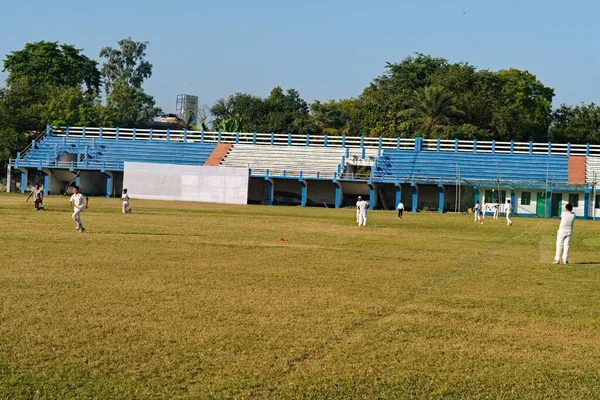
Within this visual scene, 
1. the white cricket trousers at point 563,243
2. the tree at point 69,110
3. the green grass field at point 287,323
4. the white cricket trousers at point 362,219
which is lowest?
the green grass field at point 287,323

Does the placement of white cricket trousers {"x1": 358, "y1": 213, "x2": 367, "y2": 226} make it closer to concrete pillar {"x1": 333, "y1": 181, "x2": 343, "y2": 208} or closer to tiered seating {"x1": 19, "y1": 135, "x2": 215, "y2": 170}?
concrete pillar {"x1": 333, "y1": 181, "x2": 343, "y2": 208}

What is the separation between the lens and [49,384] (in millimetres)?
8430

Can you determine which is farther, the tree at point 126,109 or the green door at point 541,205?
the tree at point 126,109

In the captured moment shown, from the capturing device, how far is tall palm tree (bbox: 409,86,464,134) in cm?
7969

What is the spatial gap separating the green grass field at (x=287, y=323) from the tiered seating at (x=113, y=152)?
47861mm

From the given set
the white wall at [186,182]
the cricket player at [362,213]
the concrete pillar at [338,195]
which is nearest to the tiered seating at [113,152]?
the white wall at [186,182]

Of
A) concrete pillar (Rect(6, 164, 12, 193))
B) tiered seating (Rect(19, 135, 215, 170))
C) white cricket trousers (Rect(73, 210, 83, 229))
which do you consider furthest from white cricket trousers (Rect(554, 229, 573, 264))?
concrete pillar (Rect(6, 164, 12, 193))

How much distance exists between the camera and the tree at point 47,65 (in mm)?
103000

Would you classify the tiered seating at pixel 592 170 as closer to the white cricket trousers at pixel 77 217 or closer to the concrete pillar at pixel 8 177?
the white cricket trousers at pixel 77 217

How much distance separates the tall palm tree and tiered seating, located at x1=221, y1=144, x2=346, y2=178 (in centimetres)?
1339

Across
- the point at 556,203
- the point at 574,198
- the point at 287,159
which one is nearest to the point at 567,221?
the point at 556,203

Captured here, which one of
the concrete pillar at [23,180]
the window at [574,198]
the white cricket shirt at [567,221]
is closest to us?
the white cricket shirt at [567,221]

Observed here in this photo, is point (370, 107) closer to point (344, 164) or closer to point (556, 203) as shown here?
point (344, 164)

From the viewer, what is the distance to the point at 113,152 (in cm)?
7294
